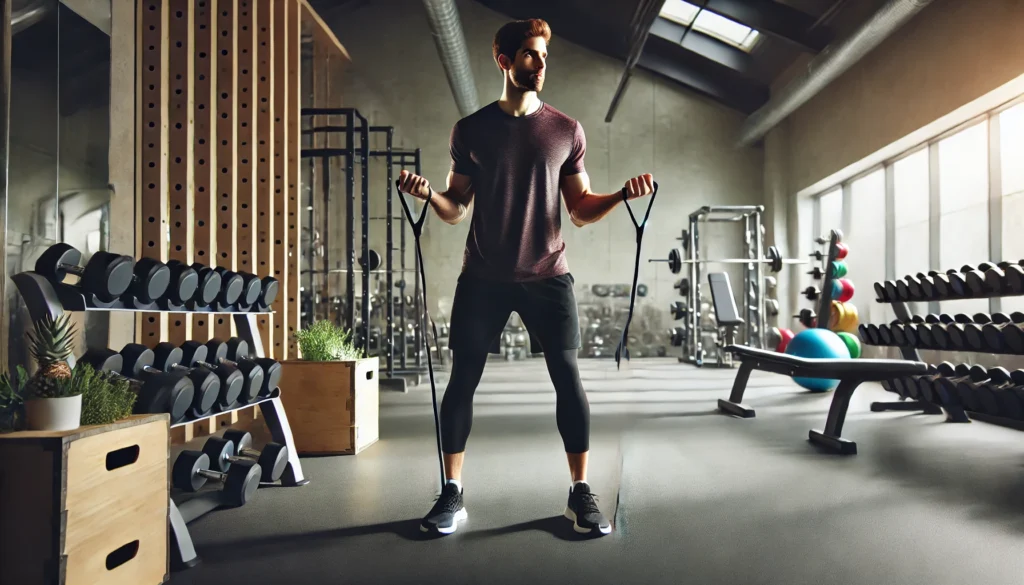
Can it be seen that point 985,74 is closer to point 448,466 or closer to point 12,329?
point 448,466

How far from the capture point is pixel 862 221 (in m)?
7.73

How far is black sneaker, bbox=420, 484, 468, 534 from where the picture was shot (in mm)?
1826

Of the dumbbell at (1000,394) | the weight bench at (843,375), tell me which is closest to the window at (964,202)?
the dumbbell at (1000,394)

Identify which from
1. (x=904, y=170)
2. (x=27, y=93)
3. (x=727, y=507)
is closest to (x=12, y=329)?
(x=27, y=93)

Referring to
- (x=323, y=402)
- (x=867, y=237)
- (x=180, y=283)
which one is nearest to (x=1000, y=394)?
(x=323, y=402)

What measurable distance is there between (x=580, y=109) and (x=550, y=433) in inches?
277

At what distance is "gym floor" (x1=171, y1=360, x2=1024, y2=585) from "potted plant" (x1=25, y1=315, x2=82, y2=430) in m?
0.47

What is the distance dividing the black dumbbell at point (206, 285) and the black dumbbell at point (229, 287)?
6 centimetres

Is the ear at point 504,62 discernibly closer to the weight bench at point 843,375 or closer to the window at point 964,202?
the weight bench at point 843,375

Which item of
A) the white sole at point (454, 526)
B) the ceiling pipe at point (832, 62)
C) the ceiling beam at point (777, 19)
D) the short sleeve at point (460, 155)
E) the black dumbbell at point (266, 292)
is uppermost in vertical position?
the ceiling beam at point (777, 19)

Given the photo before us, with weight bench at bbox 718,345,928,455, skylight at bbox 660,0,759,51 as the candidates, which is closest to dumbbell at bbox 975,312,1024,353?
weight bench at bbox 718,345,928,455

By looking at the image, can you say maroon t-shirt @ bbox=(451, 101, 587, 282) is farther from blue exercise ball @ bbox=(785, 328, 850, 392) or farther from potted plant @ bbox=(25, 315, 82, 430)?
blue exercise ball @ bbox=(785, 328, 850, 392)

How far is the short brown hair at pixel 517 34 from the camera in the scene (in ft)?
5.90

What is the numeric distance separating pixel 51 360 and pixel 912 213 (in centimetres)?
730
